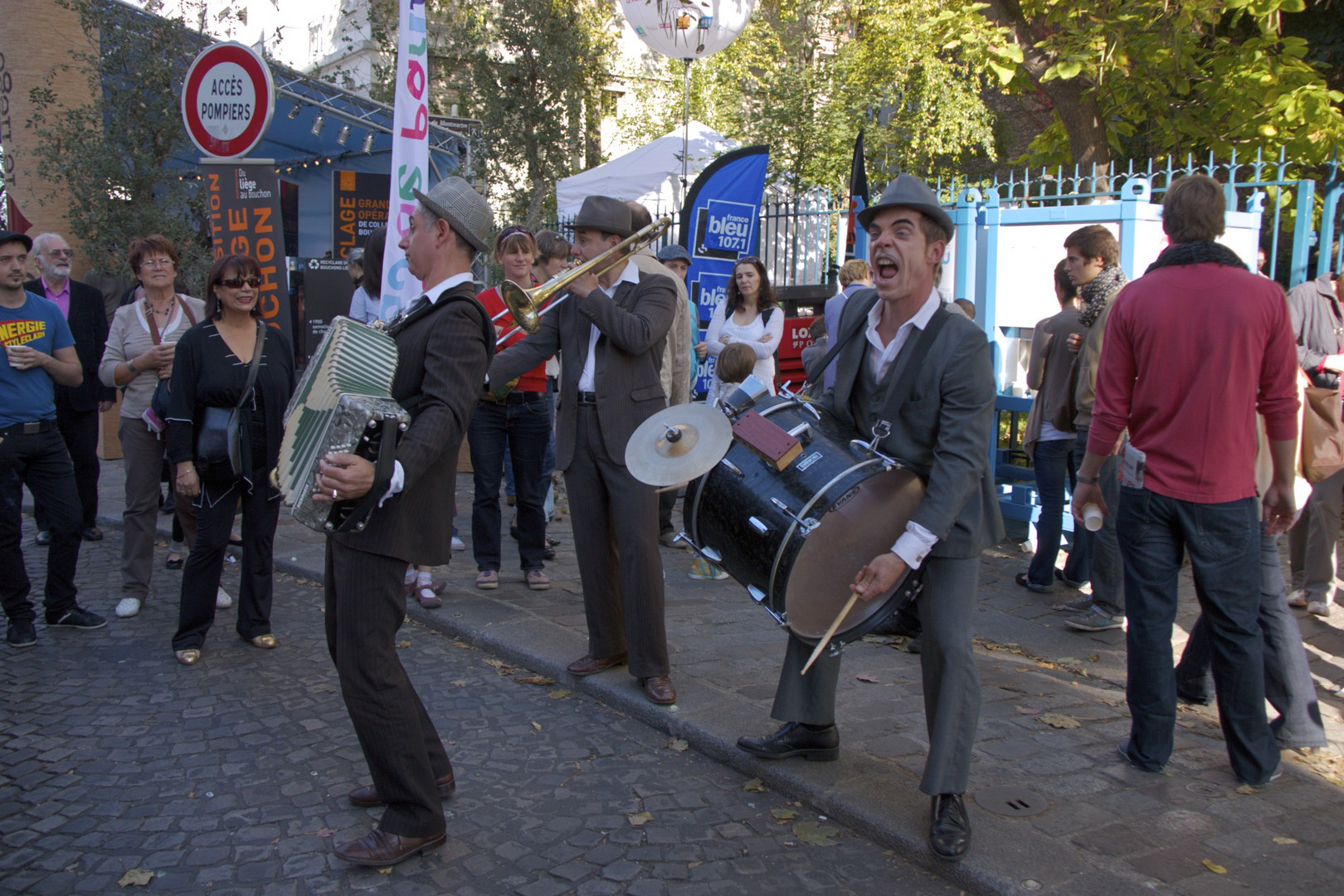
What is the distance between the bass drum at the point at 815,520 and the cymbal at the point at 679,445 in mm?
185

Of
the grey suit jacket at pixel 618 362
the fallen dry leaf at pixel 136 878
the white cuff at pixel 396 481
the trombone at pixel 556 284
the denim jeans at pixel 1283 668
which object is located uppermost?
the trombone at pixel 556 284

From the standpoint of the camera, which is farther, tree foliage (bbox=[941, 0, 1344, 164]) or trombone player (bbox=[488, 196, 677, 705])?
tree foliage (bbox=[941, 0, 1344, 164])

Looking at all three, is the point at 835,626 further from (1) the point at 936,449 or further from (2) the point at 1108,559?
(2) the point at 1108,559

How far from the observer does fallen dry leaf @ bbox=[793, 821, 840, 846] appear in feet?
11.7

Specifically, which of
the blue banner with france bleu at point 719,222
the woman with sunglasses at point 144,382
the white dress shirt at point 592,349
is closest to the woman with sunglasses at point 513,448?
the woman with sunglasses at point 144,382

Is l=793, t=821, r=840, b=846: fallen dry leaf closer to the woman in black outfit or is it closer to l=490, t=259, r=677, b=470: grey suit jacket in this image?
l=490, t=259, r=677, b=470: grey suit jacket

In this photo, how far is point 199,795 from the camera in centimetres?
384

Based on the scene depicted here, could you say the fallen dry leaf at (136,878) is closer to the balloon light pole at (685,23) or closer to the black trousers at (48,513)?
the black trousers at (48,513)

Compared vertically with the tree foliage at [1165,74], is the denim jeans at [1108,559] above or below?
below

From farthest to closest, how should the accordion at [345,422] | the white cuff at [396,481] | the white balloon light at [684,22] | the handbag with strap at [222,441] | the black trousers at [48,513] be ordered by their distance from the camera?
1. the white balloon light at [684,22]
2. the black trousers at [48,513]
3. the handbag with strap at [222,441]
4. the white cuff at [396,481]
5. the accordion at [345,422]

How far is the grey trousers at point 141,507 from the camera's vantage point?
632 cm

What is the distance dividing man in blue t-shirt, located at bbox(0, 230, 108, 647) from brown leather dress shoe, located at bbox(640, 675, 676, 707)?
3427mm

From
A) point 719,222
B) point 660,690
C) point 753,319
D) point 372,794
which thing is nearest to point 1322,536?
point 660,690

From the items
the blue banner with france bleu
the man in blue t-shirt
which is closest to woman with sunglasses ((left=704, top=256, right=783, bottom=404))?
the blue banner with france bleu
